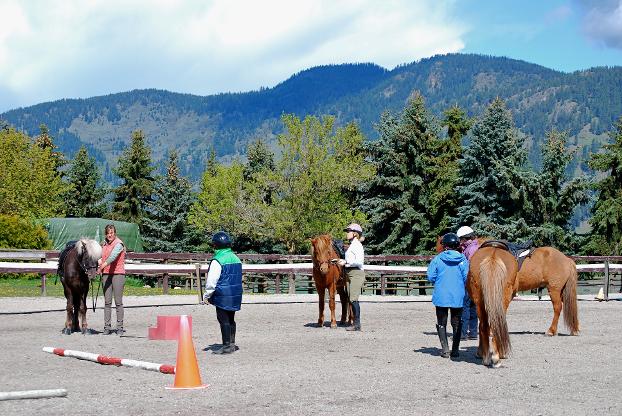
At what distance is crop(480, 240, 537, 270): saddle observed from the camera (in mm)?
13016

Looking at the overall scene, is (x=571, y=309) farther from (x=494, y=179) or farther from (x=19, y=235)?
(x=494, y=179)

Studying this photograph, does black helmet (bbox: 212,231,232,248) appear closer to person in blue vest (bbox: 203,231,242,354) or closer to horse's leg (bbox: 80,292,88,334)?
person in blue vest (bbox: 203,231,242,354)

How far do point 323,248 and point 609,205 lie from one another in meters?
36.5

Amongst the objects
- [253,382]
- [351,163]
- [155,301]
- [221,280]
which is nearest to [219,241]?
[221,280]

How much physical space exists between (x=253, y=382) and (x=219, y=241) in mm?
3089

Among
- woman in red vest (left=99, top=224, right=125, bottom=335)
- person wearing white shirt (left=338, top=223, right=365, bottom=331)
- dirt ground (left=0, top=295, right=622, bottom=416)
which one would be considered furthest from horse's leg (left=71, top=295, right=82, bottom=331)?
person wearing white shirt (left=338, top=223, right=365, bottom=331)

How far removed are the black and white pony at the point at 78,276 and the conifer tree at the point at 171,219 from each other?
160 feet

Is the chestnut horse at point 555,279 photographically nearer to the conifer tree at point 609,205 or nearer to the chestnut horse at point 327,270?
the chestnut horse at point 327,270

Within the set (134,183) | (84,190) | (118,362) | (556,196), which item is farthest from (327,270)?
(84,190)

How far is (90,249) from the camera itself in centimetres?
1516

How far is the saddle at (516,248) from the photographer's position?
13.0 metres

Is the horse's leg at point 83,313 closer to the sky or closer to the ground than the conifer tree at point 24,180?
closer to the ground

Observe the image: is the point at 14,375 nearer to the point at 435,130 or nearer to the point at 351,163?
the point at 351,163

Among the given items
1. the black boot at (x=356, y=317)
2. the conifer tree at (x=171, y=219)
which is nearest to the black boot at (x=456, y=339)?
the black boot at (x=356, y=317)
